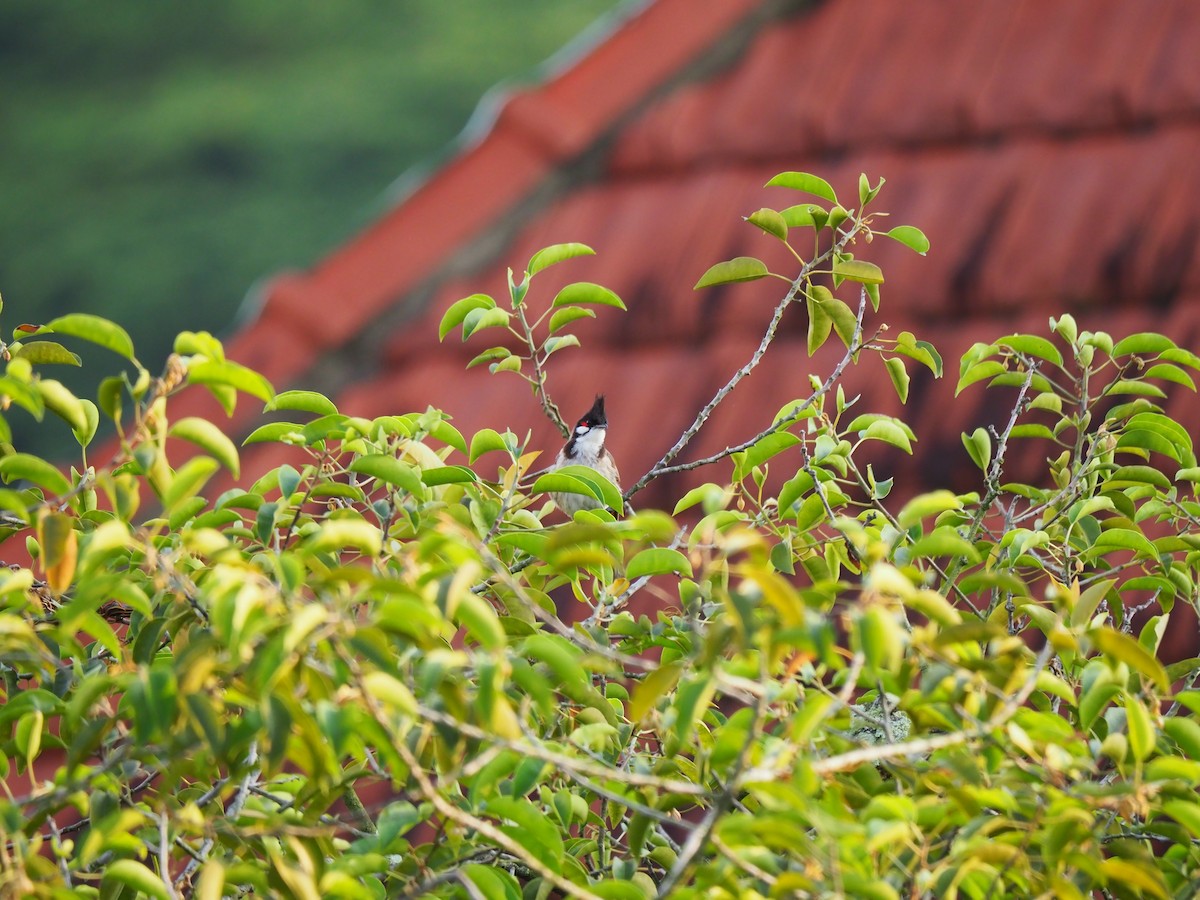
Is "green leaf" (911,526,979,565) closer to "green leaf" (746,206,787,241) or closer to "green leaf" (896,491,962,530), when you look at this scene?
"green leaf" (896,491,962,530)

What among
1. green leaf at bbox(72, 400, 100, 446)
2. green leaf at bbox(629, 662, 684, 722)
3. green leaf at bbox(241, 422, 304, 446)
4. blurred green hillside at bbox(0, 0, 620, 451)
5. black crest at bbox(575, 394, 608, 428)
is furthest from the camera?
blurred green hillside at bbox(0, 0, 620, 451)

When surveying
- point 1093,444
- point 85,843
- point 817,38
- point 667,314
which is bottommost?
point 85,843

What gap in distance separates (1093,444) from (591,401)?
1.77 m

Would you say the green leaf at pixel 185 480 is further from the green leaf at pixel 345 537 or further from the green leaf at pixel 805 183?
the green leaf at pixel 805 183

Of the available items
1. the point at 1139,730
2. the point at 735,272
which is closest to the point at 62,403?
the point at 735,272

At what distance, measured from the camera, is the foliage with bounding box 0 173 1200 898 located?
1.18 m

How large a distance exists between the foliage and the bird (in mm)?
1056

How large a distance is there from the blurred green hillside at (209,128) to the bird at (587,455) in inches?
460

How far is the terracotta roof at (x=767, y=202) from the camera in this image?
10.4ft

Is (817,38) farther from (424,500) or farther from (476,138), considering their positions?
(424,500)

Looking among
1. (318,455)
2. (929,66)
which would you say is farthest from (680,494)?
(318,455)

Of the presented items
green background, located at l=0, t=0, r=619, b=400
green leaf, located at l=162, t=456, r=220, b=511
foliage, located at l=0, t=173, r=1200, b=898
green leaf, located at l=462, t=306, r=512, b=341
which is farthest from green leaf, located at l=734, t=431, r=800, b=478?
green background, located at l=0, t=0, r=619, b=400

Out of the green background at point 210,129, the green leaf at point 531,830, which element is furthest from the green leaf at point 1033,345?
the green background at point 210,129

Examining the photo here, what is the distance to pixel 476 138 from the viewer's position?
4176mm
